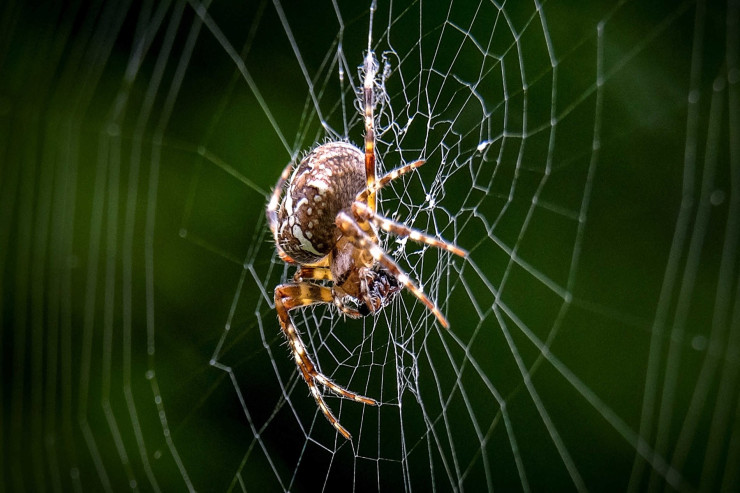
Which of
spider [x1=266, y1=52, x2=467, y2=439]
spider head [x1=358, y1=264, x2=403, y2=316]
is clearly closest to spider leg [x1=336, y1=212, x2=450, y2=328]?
spider [x1=266, y1=52, x2=467, y2=439]

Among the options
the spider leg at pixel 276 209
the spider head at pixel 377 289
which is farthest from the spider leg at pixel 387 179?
the spider leg at pixel 276 209

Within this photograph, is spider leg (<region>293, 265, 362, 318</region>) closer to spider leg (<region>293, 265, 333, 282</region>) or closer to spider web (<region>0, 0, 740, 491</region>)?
spider leg (<region>293, 265, 333, 282</region>)

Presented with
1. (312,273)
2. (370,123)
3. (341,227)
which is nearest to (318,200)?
(341,227)

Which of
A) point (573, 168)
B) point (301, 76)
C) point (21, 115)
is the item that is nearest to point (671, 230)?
point (573, 168)

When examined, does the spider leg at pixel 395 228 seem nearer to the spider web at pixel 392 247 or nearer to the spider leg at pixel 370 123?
the spider leg at pixel 370 123

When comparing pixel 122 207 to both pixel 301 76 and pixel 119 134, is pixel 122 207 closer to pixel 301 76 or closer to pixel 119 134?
pixel 119 134

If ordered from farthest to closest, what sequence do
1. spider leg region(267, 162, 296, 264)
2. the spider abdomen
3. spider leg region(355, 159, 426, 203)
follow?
spider leg region(267, 162, 296, 264), the spider abdomen, spider leg region(355, 159, 426, 203)
